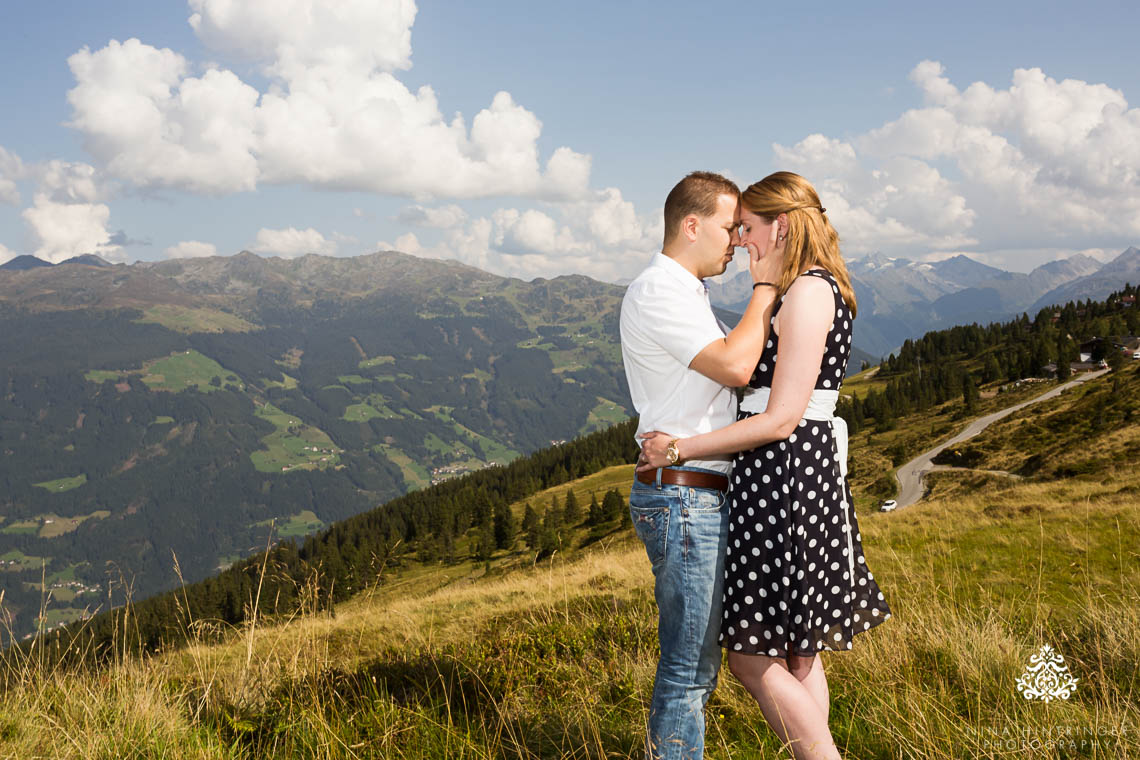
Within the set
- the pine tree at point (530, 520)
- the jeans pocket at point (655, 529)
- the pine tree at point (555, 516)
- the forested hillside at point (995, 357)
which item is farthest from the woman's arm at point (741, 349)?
the forested hillside at point (995, 357)

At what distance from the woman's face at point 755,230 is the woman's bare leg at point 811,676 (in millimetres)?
2045

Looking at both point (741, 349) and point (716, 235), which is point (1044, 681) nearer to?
point (741, 349)

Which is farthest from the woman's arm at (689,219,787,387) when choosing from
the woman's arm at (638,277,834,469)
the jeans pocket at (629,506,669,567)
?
the jeans pocket at (629,506,669,567)

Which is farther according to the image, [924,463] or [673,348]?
[924,463]

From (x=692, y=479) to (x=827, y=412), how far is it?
0.73m

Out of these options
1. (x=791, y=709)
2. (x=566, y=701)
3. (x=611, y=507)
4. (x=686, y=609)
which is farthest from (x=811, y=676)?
(x=611, y=507)

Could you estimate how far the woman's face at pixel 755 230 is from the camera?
3.08 m

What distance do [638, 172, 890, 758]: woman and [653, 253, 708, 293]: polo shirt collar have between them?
378 mm

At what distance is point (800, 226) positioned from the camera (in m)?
2.97

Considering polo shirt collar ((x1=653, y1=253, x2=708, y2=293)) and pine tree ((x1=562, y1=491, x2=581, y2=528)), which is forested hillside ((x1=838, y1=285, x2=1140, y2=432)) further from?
polo shirt collar ((x1=653, y1=253, x2=708, y2=293))

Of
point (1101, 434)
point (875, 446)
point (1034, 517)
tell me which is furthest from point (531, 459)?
point (1034, 517)

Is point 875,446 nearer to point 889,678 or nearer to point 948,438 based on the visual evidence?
point 948,438

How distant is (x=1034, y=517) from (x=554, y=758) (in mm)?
16428

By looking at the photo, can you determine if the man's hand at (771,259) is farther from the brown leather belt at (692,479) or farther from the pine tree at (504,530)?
the pine tree at (504,530)
